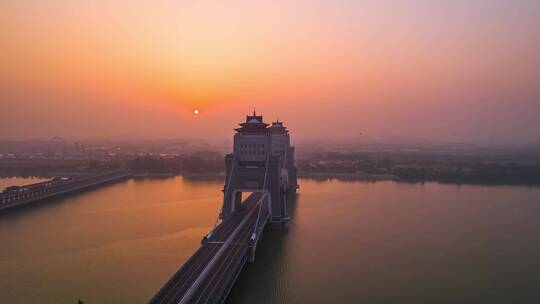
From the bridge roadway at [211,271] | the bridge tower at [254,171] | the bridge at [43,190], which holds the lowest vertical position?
the bridge roadway at [211,271]

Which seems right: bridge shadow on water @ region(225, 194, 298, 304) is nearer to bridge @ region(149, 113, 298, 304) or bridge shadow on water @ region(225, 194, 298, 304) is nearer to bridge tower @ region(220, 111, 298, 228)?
bridge @ region(149, 113, 298, 304)

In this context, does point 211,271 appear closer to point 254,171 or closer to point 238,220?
point 238,220

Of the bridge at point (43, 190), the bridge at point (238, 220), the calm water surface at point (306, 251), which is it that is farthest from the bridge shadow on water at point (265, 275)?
the bridge at point (43, 190)

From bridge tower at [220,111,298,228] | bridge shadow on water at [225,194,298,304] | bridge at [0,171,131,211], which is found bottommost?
bridge shadow on water at [225,194,298,304]

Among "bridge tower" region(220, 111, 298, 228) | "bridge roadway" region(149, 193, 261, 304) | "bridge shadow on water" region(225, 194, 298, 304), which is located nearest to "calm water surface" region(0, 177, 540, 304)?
"bridge shadow on water" region(225, 194, 298, 304)

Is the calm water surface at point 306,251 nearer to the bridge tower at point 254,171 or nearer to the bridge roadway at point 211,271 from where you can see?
the bridge roadway at point 211,271
